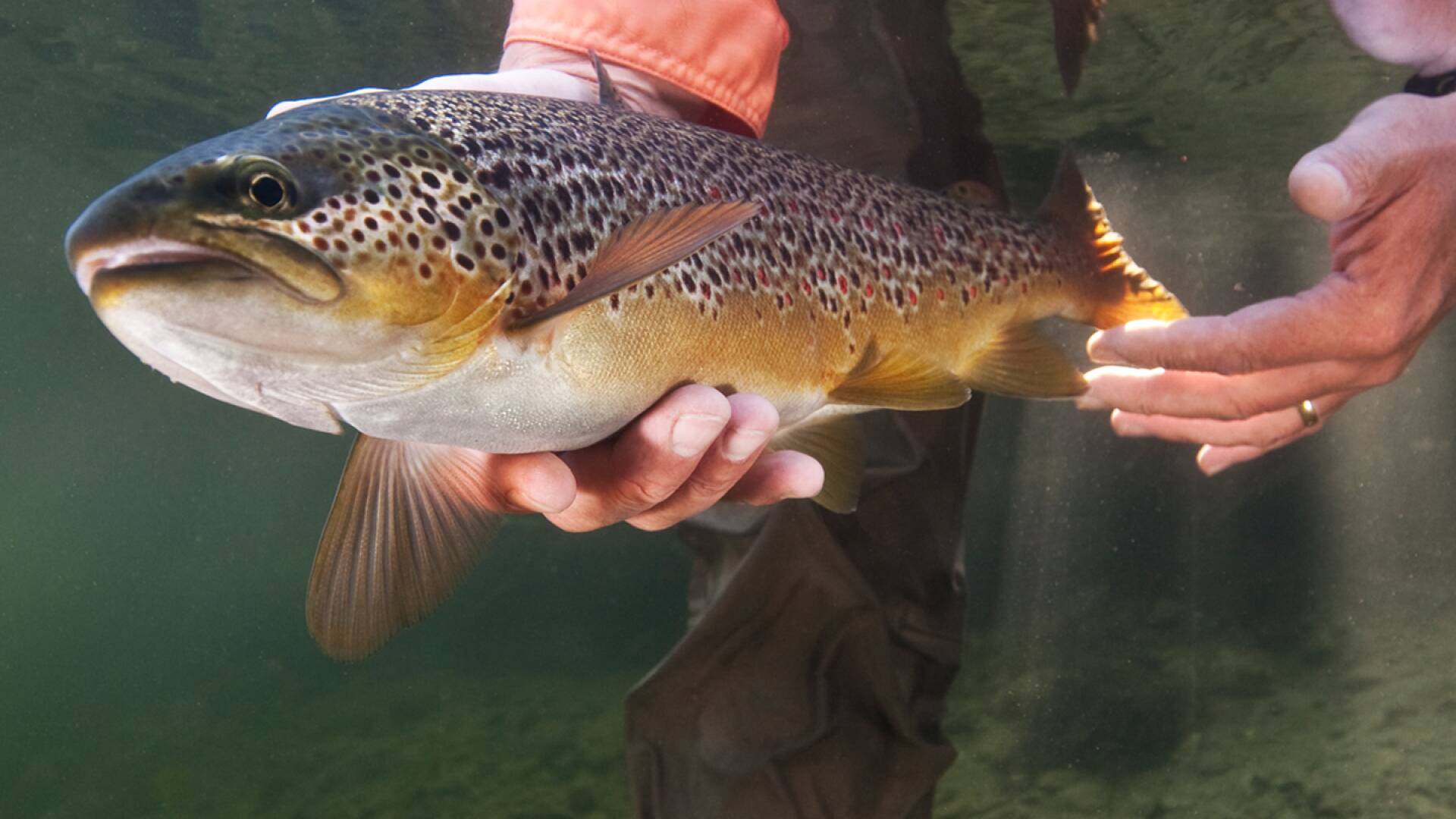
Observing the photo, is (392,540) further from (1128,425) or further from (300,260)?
(1128,425)

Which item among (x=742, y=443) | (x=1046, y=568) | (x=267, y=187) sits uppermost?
(x=267, y=187)

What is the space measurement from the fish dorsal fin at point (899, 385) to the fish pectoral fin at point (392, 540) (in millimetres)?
787

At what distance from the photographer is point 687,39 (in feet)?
8.23

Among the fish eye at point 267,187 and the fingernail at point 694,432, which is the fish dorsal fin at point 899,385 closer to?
the fingernail at point 694,432

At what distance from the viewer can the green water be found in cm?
872

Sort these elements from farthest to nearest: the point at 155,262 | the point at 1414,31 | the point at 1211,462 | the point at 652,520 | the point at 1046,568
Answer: the point at 1046,568, the point at 1211,462, the point at 1414,31, the point at 652,520, the point at 155,262

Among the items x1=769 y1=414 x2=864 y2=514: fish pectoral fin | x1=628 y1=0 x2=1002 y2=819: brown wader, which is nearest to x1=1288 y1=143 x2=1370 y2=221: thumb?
x1=769 y1=414 x2=864 y2=514: fish pectoral fin

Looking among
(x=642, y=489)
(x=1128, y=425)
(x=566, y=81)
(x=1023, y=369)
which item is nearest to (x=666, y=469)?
(x=642, y=489)

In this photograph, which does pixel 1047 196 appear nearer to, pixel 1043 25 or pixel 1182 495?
pixel 1043 25

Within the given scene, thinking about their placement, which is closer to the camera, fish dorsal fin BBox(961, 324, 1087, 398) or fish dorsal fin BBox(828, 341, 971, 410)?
fish dorsal fin BBox(828, 341, 971, 410)

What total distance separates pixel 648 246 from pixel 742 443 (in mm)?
467

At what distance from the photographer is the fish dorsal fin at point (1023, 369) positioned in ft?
7.84

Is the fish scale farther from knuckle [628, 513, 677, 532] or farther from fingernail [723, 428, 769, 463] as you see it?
knuckle [628, 513, 677, 532]

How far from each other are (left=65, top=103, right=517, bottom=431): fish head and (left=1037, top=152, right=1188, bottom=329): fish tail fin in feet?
5.81
